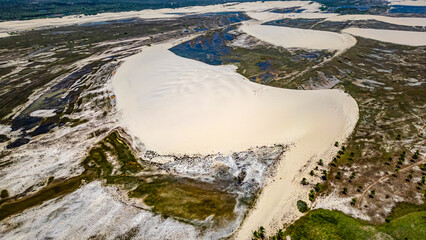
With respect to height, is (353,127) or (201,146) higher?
(201,146)

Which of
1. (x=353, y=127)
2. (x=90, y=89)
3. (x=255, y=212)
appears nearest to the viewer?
(x=255, y=212)

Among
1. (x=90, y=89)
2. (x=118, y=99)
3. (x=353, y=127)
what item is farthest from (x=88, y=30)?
(x=353, y=127)

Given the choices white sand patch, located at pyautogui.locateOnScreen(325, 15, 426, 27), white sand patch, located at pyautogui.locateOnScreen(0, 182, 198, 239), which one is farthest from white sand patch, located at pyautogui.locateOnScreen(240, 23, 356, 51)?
white sand patch, located at pyautogui.locateOnScreen(0, 182, 198, 239)

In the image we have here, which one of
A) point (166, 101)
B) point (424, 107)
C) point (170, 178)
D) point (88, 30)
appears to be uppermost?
point (88, 30)

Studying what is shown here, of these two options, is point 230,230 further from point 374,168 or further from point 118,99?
point 118,99

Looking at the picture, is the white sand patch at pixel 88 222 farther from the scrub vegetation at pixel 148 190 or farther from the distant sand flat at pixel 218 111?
the distant sand flat at pixel 218 111

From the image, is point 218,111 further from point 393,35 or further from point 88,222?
point 393,35

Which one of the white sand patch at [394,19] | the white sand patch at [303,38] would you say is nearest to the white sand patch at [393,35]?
the white sand patch at [303,38]
